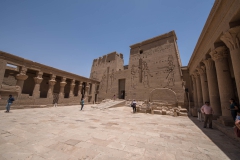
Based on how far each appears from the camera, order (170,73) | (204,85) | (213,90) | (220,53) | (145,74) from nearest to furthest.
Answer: (220,53) < (213,90) < (204,85) < (170,73) < (145,74)

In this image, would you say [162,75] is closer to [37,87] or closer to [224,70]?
[224,70]

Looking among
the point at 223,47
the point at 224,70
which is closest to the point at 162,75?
the point at 224,70

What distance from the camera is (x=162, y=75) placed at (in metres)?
16.3

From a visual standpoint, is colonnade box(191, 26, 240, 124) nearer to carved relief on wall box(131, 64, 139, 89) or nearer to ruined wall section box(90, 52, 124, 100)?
carved relief on wall box(131, 64, 139, 89)

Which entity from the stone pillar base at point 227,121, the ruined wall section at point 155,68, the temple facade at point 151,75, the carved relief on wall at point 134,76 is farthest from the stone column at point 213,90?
the carved relief on wall at point 134,76

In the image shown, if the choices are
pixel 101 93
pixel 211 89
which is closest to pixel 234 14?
pixel 211 89

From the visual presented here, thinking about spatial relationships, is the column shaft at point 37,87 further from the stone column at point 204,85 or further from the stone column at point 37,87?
the stone column at point 204,85

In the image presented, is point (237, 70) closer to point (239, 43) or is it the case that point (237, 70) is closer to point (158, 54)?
point (239, 43)

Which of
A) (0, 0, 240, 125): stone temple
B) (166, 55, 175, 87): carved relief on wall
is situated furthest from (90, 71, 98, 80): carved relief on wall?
(166, 55, 175, 87): carved relief on wall

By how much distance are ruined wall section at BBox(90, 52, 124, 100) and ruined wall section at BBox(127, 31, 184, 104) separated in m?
4.60

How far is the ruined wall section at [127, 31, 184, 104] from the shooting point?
15223 millimetres

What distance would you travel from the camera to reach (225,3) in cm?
458

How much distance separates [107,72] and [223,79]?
2178 cm

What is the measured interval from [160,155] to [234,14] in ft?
19.8
